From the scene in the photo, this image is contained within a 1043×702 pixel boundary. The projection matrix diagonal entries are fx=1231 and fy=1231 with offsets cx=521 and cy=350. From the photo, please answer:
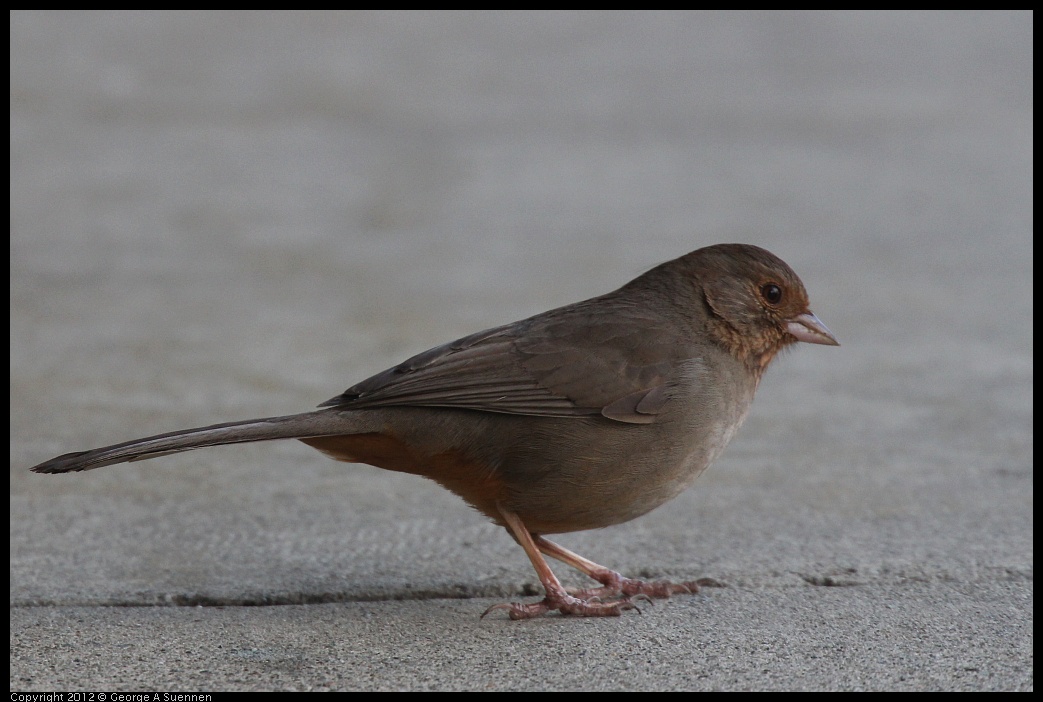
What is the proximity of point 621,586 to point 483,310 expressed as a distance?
4.27 metres

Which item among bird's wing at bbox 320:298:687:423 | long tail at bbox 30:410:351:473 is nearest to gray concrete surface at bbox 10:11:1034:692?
long tail at bbox 30:410:351:473

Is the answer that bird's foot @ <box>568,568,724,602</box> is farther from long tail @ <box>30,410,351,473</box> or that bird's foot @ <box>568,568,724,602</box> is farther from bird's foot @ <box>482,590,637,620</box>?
long tail @ <box>30,410,351,473</box>

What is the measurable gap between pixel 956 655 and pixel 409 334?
463 centimetres

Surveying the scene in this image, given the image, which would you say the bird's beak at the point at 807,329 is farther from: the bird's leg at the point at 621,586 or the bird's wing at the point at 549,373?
the bird's leg at the point at 621,586

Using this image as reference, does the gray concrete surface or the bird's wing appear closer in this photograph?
the gray concrete surface

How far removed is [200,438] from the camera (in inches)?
132

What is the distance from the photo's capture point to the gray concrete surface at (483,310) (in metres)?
3.45

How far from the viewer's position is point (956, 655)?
10.6ft

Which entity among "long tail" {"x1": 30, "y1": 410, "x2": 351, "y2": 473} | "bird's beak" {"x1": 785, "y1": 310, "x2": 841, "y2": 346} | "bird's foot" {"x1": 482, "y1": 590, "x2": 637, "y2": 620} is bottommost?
"bird's foot" {"x1": 482, "y1": 590, "x2": 637, "y2": 620}

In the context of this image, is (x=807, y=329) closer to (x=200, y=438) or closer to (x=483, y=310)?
(x=200, y=438)

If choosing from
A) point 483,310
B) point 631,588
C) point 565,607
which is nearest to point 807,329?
point 631,588

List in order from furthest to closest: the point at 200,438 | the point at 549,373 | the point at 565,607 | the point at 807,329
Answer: the point at 807,329, the point at 549,373, the point at 565,607, the point at 200,438

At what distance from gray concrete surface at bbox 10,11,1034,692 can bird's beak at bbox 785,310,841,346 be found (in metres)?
0.72

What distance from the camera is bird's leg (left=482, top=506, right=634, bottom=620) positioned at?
3.64 meters
